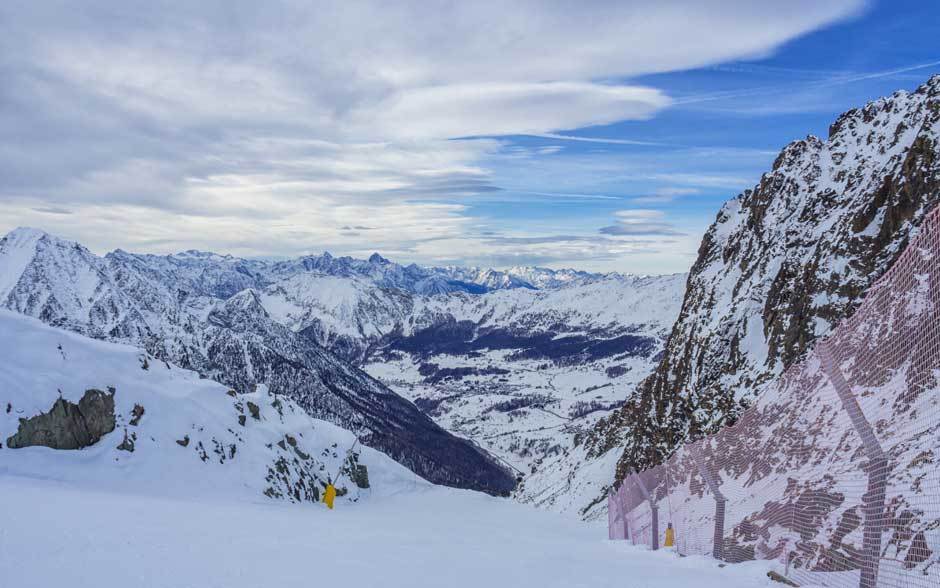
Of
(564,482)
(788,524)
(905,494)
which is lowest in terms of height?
(564,482)

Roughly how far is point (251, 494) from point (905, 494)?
3428 cm

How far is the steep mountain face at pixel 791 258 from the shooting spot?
36.2 metres

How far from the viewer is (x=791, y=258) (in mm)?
46156

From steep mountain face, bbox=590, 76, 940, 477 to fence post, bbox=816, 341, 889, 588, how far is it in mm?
29450

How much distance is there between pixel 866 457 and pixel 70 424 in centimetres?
3407

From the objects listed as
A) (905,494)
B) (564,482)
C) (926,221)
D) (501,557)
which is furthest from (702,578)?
(564,482)

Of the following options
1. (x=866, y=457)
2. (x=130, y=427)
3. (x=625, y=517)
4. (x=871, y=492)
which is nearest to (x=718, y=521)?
(x=866, y=457)

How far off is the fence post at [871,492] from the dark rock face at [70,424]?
32.5m

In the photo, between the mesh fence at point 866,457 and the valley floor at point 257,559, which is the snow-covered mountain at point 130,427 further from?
the mesh fence at point 866,457

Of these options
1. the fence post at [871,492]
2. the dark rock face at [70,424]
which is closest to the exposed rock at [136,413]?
the dark rock face at [70,424]

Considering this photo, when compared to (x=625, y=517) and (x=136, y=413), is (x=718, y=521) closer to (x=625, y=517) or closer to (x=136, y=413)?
(x=625, y=517)

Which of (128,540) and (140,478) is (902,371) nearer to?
(128,540)

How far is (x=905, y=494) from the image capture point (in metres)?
9.02

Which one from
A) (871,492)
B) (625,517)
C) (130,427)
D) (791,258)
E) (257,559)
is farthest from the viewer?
(791,258)
